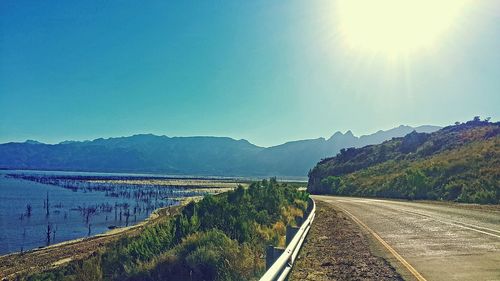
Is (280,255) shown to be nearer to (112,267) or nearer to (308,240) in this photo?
(308,240)

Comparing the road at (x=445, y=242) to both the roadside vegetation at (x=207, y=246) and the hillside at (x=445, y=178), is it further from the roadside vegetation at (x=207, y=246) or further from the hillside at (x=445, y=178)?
the hillside at (x=445, y=178)

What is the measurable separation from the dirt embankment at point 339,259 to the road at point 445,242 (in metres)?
0.67

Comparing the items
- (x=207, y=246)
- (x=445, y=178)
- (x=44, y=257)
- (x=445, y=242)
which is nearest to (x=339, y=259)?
(x=207, y=246)

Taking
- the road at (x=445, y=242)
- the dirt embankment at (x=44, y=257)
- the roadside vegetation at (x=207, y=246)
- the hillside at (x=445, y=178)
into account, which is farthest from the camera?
the hillside at (x=445, y=178)

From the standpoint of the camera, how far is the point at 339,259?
36.2 feet

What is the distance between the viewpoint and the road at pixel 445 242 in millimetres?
9000

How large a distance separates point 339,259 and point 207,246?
10.7 ft

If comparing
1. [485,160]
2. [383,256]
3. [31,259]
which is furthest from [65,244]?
[485,160]

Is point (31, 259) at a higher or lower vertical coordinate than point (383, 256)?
lower

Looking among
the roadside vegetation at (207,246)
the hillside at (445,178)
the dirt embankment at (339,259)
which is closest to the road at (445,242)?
the dirt embankment at (339,259)

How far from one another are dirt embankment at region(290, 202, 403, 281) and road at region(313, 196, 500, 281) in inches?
26.3

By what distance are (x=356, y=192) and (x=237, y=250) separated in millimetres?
44458

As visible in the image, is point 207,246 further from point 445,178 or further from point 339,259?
point 445,178

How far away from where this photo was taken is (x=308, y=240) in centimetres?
1446
